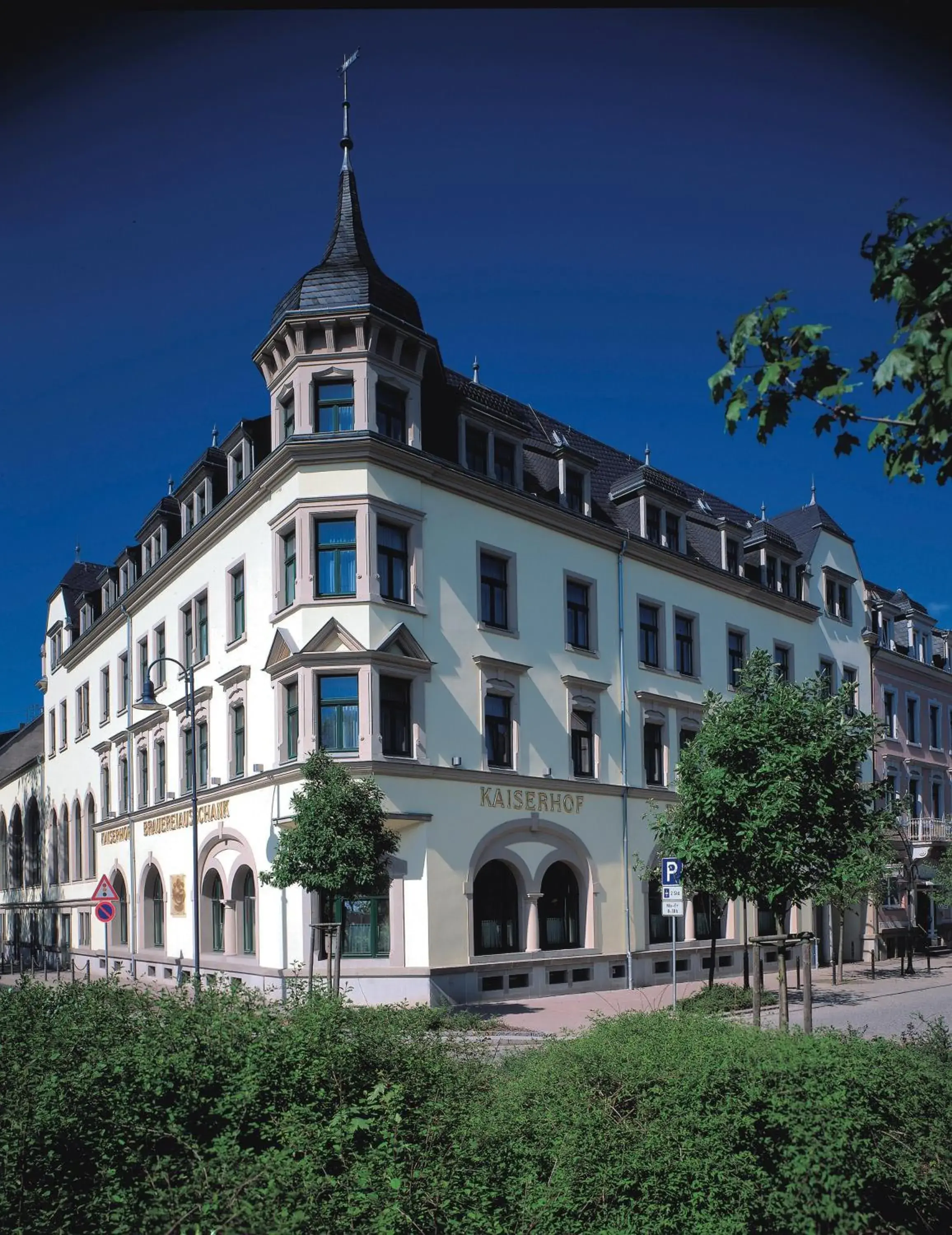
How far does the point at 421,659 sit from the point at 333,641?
198 centimetres

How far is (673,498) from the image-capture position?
34250 mm

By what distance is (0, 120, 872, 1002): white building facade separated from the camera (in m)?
24.6

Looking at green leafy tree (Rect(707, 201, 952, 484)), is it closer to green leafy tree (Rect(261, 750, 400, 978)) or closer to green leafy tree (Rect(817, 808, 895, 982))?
green leafy tree (Rect(817, 808, 895, 982))

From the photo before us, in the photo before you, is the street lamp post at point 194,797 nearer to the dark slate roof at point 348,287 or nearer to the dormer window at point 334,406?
the dormer window at point 334,406

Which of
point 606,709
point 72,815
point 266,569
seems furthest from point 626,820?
point 72,815

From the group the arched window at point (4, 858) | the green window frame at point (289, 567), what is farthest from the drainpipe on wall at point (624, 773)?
the arched window at point (4, 858)

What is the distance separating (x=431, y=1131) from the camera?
6703 millimetres

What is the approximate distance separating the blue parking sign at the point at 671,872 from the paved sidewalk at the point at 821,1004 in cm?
190

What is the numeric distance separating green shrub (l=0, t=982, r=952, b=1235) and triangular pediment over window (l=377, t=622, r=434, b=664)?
634 inches

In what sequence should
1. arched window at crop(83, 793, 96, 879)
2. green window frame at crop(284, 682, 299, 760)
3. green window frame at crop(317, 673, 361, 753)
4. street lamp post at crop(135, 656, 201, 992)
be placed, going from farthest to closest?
arched window at crop(83, 793, 96, 879) < street lamp post at crop(135, 656, 201, 992) < green window frame at crop(284, 682, 299, 760) < green window frame at crop(317, 673, 361, 753)

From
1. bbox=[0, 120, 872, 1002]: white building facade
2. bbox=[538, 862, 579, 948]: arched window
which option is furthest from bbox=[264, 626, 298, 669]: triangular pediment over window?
bbox=[538, 862, 579, 948]: arched window

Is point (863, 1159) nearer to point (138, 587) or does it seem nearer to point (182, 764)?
point (182, 764)

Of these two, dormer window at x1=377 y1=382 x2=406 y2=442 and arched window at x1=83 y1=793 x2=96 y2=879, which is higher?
dormer window at x1=377 y1=382 x2=406 y2=442

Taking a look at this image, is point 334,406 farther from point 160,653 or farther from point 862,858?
point 862,858
